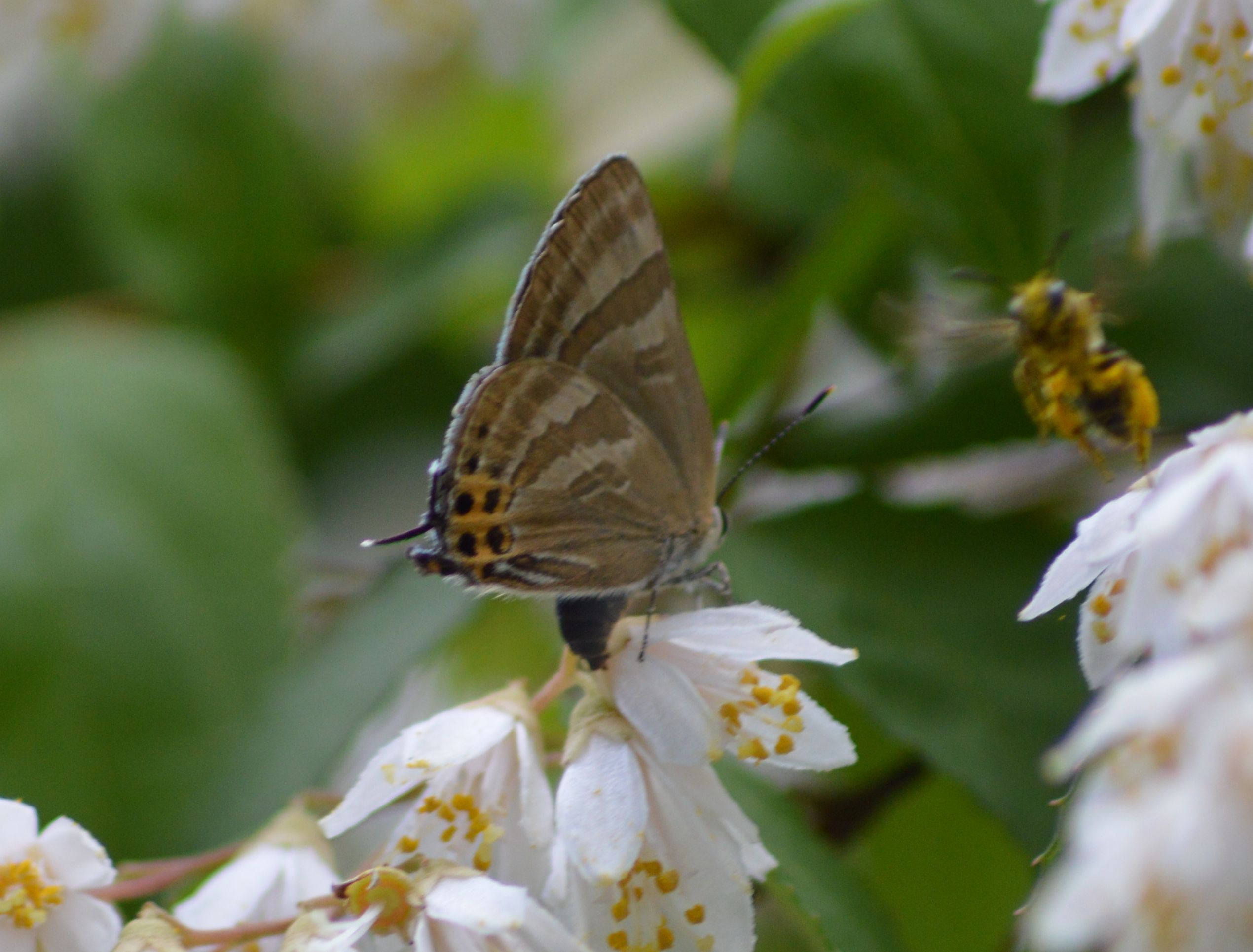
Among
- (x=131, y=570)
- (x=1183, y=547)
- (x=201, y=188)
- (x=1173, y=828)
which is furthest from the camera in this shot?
(x=201, y=188)

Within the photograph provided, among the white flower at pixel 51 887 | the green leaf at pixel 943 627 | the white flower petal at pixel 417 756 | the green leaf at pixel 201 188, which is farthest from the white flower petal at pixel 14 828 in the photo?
the green leaf at pixel 201 188

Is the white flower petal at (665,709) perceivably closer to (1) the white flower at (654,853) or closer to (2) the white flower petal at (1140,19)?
(1) the white flower at (654,853)

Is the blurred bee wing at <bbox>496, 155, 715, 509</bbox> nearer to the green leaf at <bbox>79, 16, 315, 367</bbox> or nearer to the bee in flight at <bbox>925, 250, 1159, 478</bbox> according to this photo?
the bee in flight at <bbox>925, 250, 1159, 478</bbox>

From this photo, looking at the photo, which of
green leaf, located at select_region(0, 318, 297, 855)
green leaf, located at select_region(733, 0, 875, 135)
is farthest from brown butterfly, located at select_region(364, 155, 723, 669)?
green leaf, located at select_region(0, 318, 297, 855)

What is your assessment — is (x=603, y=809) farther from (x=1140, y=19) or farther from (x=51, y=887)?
(x=1140, y=19)

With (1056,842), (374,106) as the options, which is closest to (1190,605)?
(1056,842)

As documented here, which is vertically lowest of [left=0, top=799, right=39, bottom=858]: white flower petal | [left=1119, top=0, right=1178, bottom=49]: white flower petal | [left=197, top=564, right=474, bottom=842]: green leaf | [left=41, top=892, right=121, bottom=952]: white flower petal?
[left=197, top=564, right=474, bottom=842]: green leaf

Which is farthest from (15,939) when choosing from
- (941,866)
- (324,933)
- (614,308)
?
(941,866)
